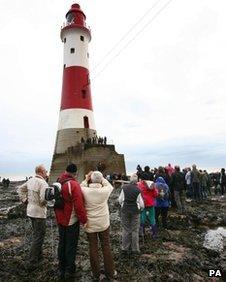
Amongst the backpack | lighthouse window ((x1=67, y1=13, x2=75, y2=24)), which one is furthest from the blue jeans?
lighthouse window ((x1=67, y1=13, x2=75, y2=24))

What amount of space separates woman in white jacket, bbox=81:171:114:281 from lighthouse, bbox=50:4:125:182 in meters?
21.5

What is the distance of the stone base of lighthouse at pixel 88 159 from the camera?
1071 inches

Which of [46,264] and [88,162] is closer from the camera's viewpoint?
[46,264]

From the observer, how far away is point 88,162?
89.1ft

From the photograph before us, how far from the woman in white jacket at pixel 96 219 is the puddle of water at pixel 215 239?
346cm

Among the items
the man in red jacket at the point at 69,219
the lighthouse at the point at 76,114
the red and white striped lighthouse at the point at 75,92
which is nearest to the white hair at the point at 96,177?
the man in red jacket at the point at 69,219

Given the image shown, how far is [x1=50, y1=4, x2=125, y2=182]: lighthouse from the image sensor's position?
28.3m

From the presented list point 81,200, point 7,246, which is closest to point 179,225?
point 7,246

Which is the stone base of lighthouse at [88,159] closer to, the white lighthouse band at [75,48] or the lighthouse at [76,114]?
the lighthouse at [76,114]

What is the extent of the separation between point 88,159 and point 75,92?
23.0 feet

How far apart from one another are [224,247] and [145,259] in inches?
101

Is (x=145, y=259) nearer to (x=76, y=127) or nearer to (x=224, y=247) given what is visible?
(x=224, y=247)

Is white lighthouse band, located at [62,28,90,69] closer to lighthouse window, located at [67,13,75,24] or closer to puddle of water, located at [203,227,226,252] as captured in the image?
lighthouse window, located at [67,13,75,24]

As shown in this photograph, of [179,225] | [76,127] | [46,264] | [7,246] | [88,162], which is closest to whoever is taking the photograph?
[46,264]
